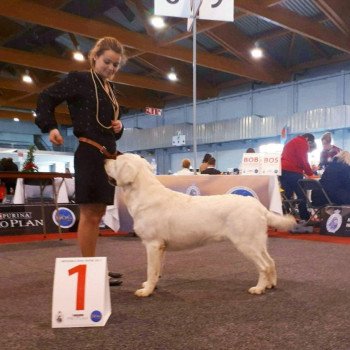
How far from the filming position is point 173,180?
5.44 meters

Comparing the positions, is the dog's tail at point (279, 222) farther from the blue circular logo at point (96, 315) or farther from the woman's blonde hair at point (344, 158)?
the woman's blonde hair at point (344, 158)

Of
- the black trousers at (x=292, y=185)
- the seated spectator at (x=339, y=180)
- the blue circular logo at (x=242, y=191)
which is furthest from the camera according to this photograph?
the black trousers at (x=292, y=185)

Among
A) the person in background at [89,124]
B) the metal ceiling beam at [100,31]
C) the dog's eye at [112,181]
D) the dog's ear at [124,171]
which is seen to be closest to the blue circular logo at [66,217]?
the person in background at [89,124]

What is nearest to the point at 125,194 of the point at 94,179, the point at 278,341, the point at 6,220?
the point at 94,179

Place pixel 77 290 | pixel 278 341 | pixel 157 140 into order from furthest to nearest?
pixel 157 140 < pixel 77 290 < pixel 278 341

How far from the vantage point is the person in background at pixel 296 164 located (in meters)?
6.20

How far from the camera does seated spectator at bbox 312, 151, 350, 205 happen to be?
5.66 m

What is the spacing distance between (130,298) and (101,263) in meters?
0.56

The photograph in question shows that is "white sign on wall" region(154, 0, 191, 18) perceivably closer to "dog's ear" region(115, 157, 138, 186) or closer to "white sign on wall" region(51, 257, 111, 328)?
"dog's ear" region(115, 157, 138, 186)

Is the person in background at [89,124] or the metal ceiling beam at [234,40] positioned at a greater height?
the metal ceiling beam at [234,40]

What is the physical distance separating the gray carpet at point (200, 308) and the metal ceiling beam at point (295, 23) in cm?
604

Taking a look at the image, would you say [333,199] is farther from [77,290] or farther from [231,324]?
[77,290]

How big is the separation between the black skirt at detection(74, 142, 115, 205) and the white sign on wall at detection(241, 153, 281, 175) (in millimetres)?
4255

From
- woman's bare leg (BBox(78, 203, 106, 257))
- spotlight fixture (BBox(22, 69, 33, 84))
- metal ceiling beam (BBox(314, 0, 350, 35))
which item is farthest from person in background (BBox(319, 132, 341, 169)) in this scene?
spotlight fixture (BBox(22, 69, 33, 84))
